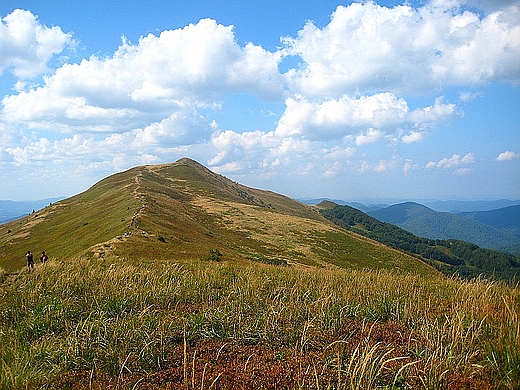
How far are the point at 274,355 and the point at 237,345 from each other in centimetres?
95

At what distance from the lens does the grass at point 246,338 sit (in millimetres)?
5398

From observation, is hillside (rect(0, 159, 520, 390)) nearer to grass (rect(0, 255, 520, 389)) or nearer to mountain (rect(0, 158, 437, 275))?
grass (rect(0, 255, 520, 389))

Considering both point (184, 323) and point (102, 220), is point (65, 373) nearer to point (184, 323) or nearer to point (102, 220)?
point (184, 323)

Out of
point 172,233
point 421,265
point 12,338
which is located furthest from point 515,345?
point 421,265

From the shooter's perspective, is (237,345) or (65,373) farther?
(237,345)

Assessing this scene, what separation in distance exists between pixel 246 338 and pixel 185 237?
132ft

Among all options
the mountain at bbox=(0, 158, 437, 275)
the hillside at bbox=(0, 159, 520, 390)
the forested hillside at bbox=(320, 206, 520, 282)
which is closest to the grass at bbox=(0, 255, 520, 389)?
the hillside at bbox=(0, 159, 520, 390)

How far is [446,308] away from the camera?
31.0ft

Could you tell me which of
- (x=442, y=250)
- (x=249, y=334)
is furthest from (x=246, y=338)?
(x=442, y=250)

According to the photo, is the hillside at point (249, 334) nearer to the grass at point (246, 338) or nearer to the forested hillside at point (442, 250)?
the grass at point (246, 338)

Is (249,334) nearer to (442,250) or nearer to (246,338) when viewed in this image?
(246,338)

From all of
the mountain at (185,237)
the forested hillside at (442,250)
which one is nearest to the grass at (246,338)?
the mountain at (185,237)

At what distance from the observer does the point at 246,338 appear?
724 centimetres

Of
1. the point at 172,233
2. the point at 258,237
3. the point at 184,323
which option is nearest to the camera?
the point at 184,323
